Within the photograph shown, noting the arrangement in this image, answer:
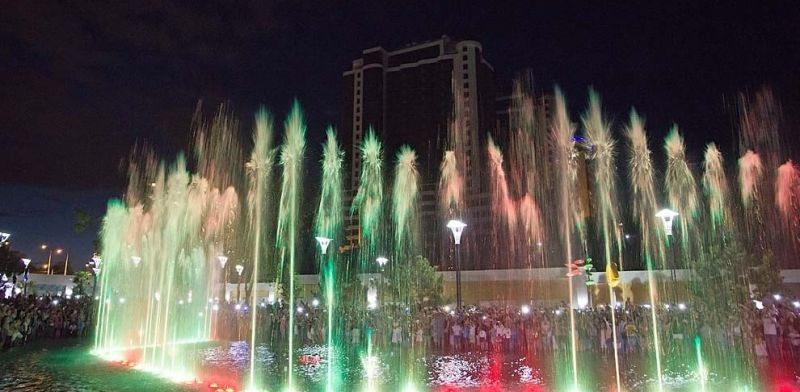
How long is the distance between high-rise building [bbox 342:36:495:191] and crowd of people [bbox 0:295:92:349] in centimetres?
7778

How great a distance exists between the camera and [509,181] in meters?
→ 89.0

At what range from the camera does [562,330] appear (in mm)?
22953

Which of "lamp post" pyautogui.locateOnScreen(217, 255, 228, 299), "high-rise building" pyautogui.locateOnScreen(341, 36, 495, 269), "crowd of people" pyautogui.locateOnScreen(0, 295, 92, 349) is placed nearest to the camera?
"crowd of people" pyautogui.locateOnScreen(0, 295, 92, 349)

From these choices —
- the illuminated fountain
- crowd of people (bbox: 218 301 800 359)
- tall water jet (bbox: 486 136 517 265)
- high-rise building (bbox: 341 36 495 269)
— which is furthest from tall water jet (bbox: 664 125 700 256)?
high-rise building (bbox: 341 36 495 269)

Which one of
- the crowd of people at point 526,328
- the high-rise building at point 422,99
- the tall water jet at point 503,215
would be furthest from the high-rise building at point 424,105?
the crowd of people at point 526,328

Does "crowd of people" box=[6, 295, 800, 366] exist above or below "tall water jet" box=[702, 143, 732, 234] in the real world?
below

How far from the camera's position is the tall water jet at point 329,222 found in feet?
85.7

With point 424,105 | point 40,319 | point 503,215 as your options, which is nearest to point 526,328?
point 40,319

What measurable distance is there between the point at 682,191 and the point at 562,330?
22543 mm

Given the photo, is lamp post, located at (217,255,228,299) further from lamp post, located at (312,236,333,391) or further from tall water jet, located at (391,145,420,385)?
tall water jet, located at (391,145,420,385)

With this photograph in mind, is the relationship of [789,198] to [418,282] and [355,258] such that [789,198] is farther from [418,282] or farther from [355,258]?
[355,258]

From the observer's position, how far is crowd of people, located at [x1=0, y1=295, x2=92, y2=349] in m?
22.0

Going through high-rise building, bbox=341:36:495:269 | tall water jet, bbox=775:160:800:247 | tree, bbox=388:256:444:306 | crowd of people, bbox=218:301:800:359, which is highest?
high-rise building, bbox=341:36:495:269

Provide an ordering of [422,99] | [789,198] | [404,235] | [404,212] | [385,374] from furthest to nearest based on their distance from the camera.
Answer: [422,99], [404,235], [404,212], [789,198], [385,374]
